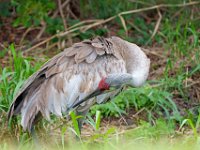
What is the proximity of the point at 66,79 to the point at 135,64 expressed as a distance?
0.71 meters

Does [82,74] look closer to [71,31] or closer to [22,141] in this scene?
[22,141]

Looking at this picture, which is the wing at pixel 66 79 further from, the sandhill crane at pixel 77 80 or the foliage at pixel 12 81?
the foliage at pixel 12 81

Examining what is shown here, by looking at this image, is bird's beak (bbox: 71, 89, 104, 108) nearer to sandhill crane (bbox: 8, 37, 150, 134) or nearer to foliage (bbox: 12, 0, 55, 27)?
sandhill crane (bbox: 8, 37, 150, 134)

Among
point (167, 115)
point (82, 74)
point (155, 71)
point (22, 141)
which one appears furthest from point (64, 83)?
point (155, 71)

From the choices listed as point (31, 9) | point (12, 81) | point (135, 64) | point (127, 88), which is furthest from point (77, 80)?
point (31, 9)

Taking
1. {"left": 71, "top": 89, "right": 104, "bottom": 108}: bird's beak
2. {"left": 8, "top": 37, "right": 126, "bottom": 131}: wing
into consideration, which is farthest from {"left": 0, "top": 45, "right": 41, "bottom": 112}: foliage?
{"left": 71, "top": 89, "right": 104, "bottom": 108}: bird's beak

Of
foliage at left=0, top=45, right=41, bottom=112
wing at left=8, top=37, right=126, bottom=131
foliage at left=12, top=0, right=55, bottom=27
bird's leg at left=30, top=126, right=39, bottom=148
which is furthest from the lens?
foliage at left=12, top=0, right=55, bottom=27

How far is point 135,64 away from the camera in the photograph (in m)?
6.91

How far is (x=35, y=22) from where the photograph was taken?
31.6 feet

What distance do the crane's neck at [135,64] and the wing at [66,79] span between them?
0.11m

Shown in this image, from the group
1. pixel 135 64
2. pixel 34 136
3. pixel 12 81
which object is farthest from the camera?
pixel 12 81

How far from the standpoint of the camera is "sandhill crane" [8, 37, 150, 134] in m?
6.50

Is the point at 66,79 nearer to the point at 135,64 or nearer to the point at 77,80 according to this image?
the point at 77,80

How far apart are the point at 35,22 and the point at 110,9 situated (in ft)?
3.52
